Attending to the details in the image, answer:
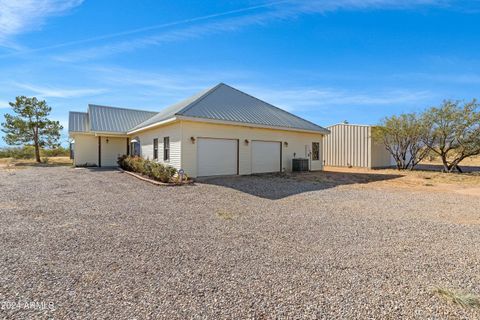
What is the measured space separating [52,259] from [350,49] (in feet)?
46.1

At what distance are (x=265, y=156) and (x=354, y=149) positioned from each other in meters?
9.76

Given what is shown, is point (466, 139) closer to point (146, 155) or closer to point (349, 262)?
point (349, 262)

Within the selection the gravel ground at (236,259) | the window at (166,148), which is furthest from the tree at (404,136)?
the window at (166,148)

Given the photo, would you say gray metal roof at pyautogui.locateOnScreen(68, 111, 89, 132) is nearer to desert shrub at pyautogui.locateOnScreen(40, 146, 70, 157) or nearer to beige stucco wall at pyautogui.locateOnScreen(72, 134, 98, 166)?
beige stucco wall at pyautogui.locateOnScreen(72, 134, 98, 166)

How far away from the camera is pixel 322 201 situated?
729 cm

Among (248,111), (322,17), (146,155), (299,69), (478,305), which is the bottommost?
(478,305)

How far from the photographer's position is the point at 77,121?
65.6 feet

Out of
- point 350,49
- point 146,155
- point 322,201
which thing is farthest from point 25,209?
point 350,49

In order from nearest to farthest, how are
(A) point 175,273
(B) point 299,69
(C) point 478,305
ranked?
1. (C) point 478,305
2. (A) point 175,273
3. (B) point 299,69

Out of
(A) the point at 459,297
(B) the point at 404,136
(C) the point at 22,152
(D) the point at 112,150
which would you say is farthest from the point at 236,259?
(C) the point at 22,152

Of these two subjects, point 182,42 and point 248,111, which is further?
point 248,111

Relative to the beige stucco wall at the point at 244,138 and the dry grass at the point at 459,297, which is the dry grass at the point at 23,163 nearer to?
the beige stucco wall at the point at 244,138

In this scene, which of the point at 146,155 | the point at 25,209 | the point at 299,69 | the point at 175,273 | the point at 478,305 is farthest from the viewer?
the point at 146,155

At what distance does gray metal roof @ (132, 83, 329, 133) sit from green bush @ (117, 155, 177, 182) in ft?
7.51
